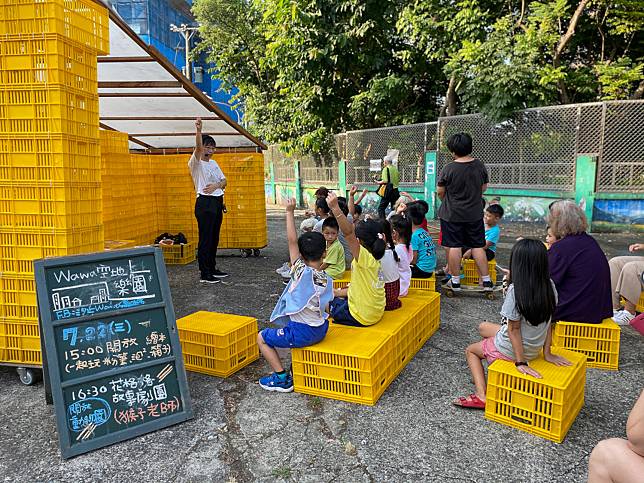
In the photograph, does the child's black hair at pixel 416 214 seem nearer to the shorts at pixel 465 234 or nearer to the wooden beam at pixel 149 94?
the shorts at pixel 465 234

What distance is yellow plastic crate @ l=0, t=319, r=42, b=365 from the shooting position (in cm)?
349

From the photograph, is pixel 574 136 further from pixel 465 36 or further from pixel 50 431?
pixel 50 431

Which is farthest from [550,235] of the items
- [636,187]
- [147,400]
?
[636,187]

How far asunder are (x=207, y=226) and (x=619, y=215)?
8053 millimetres

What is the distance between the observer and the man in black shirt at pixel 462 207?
558 cm

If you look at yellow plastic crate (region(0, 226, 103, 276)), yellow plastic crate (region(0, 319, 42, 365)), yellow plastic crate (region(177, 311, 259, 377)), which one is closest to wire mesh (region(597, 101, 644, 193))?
yellow plastic crate (region(177, 311, 259, 377))

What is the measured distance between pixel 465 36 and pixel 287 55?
479 centimetres

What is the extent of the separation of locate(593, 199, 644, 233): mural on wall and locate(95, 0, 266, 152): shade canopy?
22.4 feet

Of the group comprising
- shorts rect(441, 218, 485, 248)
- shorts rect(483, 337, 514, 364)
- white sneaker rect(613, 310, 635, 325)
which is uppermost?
shorts rect(441, 218, 485, 248)

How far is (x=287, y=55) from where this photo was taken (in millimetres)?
13734

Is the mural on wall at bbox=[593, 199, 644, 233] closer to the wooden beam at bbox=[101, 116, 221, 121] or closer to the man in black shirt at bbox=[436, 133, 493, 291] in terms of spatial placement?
the man in black shirt at bbox=[436, 133, 493, 291]

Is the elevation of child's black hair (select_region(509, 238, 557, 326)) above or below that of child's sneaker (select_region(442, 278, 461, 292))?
above

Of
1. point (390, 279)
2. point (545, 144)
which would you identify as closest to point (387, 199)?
point (545, 144)

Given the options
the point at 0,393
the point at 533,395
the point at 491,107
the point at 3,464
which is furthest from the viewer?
the point at 491,107
